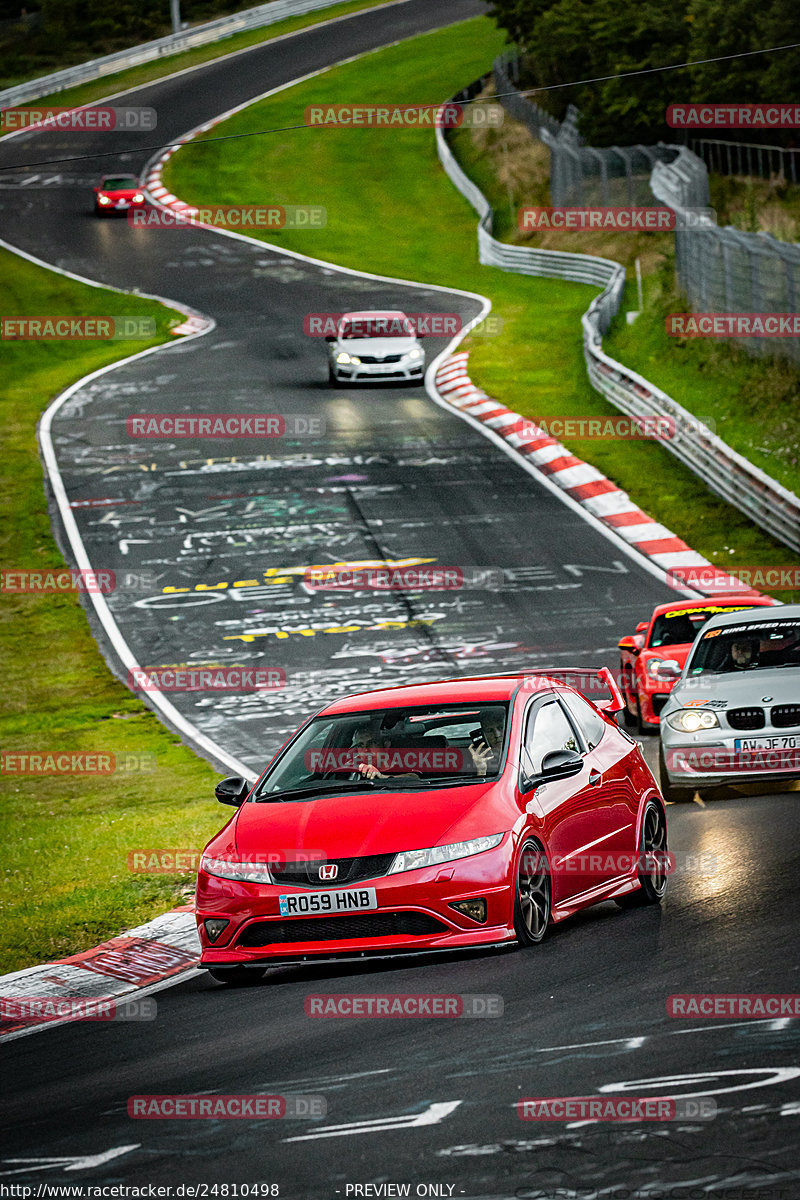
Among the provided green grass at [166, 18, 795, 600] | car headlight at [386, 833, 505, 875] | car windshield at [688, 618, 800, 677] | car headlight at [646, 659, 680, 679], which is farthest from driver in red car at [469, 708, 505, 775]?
green grass at [166, 18, 795, 600]

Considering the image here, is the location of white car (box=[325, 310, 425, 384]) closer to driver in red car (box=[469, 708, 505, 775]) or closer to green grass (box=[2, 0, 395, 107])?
driver in red car (box=[469, 708, 505, 775])

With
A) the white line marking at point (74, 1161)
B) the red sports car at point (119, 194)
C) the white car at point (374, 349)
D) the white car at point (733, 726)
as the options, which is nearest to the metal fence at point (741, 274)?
the white car at point (374, 349)

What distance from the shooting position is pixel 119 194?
5922 cm

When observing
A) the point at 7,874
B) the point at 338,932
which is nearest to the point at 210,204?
the point at 7,874

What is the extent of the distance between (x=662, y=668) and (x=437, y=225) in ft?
145

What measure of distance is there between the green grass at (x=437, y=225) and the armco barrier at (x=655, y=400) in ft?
0.93

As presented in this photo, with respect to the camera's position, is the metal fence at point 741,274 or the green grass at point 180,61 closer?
the metal fence at point 741,274

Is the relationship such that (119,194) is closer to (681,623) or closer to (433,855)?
(681,623)

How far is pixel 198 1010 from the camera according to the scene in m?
8.46

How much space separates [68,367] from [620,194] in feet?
58.1

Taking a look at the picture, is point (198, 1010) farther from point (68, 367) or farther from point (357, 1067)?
point (68, 367)

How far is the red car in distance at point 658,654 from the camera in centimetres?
1753

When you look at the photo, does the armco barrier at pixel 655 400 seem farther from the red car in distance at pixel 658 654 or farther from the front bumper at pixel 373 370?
the red car in distance at pixel 658 654

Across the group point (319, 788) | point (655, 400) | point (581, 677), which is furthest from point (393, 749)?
point (655, 400)
